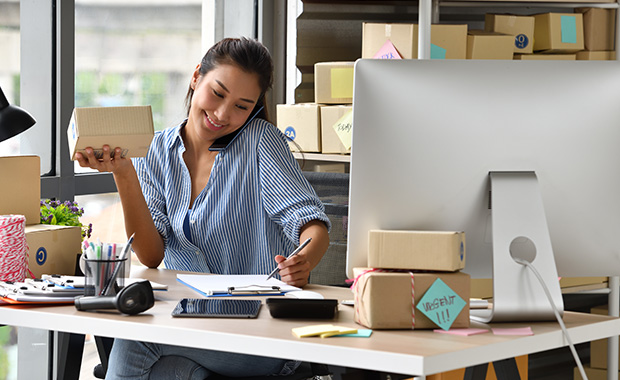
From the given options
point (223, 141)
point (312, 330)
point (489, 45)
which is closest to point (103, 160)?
point (223, 141)

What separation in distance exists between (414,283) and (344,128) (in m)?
1.56

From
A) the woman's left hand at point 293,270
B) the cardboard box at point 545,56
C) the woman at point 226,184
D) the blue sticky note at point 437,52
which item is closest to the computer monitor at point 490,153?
the woman's left hand at point 293,270

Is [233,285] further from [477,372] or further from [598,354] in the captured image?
[598,354]

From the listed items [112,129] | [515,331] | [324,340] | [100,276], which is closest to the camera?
[324,340]

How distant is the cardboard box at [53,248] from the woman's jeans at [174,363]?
24cm

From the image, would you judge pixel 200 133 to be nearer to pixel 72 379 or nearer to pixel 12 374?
pixel 72 379

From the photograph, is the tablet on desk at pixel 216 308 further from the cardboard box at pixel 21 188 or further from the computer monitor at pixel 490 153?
the cardboard box at pixel 21 188

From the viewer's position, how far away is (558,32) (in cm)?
278

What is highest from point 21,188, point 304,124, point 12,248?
point 304,124

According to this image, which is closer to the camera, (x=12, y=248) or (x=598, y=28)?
(x=12, y=248)

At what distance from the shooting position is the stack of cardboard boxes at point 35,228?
65.8 inches

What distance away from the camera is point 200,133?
2059 millimetres

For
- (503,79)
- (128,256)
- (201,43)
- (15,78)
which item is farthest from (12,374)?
(503,79)

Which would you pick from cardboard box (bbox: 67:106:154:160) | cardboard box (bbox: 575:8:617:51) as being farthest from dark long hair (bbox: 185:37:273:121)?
cardboard box (bbox: 575:8:617:51)
